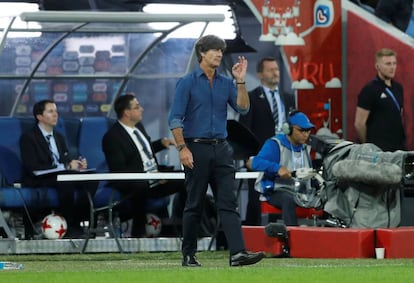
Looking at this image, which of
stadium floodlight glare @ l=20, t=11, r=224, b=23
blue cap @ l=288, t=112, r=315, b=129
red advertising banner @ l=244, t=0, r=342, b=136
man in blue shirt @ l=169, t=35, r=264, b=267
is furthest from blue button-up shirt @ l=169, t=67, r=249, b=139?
red advertising banner @ l=244, t=0, r=342, b=136

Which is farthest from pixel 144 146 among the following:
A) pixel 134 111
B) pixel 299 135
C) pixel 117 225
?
pixel 299 135

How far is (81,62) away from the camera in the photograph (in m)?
21.5

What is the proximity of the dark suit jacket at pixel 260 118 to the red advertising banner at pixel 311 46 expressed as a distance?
1065 millimetres

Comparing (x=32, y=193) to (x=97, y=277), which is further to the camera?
(x=32, y=193)

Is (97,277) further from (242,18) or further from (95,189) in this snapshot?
(242,18)

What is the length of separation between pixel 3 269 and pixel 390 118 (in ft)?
20.8

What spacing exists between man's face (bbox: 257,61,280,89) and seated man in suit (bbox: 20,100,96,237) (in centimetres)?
241

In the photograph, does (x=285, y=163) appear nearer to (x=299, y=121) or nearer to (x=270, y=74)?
(x=299, y=121)

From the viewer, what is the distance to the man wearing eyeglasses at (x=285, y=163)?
1892cm

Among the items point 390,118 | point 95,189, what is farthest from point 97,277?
point 390,118

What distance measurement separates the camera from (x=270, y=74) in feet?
68.5

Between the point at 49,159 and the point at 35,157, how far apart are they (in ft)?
0.64

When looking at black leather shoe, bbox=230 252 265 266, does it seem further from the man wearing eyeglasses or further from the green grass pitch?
the man wearing eyeglasses

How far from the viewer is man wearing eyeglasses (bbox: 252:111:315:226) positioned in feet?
62.1
